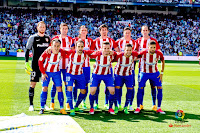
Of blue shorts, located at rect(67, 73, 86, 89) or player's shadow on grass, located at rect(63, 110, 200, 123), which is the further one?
blue shorts, located at rect(67, 73, 86, 89)

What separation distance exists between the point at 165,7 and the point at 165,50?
11.5 meters

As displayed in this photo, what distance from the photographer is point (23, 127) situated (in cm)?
443

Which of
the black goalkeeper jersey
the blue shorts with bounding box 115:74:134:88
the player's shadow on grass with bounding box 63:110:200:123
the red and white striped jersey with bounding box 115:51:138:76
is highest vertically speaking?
the black goalkeeper jersey

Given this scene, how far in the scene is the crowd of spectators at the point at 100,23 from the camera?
1351 inches

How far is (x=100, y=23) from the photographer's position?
38.4 m

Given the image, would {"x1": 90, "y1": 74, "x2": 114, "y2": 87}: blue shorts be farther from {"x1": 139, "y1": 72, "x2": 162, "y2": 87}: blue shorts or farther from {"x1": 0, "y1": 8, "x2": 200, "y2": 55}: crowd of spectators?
{"x1": 0, "y1": 8, "x2": 200, "y2": 55}: crowd of spectators

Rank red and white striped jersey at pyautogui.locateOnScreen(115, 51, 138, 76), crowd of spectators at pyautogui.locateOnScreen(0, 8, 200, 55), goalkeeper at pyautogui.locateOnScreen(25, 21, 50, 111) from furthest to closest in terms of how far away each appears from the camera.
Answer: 1. crowd of spectators at pyautogui.locateOnScreen(0, 8, 200, 55)
2. goalkeeper at pyautogui.locateOnScreen(25, 21, 50, 111)
3. red and white striped jersey at pyautogui.locateOnScreen(115, 51, 138, 76)

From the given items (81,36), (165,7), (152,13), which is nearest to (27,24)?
(152,13)

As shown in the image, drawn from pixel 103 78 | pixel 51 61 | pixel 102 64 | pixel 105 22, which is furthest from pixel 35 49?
pixel 105 22

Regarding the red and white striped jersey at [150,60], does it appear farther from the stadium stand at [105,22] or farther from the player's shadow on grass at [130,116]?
the stadium stand at [105,22]

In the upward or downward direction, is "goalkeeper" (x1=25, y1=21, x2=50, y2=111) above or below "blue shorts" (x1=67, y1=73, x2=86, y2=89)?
above

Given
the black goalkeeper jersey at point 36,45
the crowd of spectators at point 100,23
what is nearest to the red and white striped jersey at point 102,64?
the black goalkeeper jersey at point 36,45

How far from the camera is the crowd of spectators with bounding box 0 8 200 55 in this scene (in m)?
34.3

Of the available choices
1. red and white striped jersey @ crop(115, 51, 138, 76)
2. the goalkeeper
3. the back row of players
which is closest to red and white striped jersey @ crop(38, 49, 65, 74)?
the back row of players
